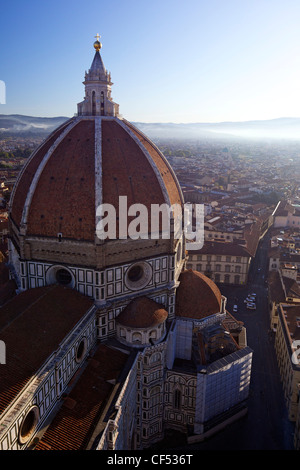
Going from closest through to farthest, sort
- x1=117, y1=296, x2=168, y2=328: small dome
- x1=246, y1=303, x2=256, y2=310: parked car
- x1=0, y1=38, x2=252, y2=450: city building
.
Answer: x1=0, y1=38, x2=252, y2=450: city building → x1=117, y1=296, x2=168, y2=328: small dome → x1=246, y1=303, x2=256, y2=310: parked car

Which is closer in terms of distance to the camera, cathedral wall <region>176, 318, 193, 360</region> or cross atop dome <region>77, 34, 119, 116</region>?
cathedral wall <region>176, 318, 193, 360</region>

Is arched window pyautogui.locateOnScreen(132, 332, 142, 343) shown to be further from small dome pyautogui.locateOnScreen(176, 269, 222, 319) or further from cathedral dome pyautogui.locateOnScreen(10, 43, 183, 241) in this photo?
cathedral dome pyautogui.locateOnScreen(10, 43, 183, 241)

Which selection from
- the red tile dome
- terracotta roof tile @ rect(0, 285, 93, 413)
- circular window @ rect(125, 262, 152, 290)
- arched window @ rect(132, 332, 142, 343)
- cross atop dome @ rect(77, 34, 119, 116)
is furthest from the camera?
cross atop dome @ rect(77, 34, 119, 116)

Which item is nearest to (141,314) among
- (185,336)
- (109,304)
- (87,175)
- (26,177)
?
(109,304)

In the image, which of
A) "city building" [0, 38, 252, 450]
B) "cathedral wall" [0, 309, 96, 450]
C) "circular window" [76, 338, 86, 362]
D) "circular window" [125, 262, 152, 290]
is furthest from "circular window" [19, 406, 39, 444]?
"circular window" [125, 262, 152, 290]

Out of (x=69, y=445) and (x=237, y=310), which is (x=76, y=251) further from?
(x=237, y=310)

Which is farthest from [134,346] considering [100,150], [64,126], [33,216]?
[64,126]
